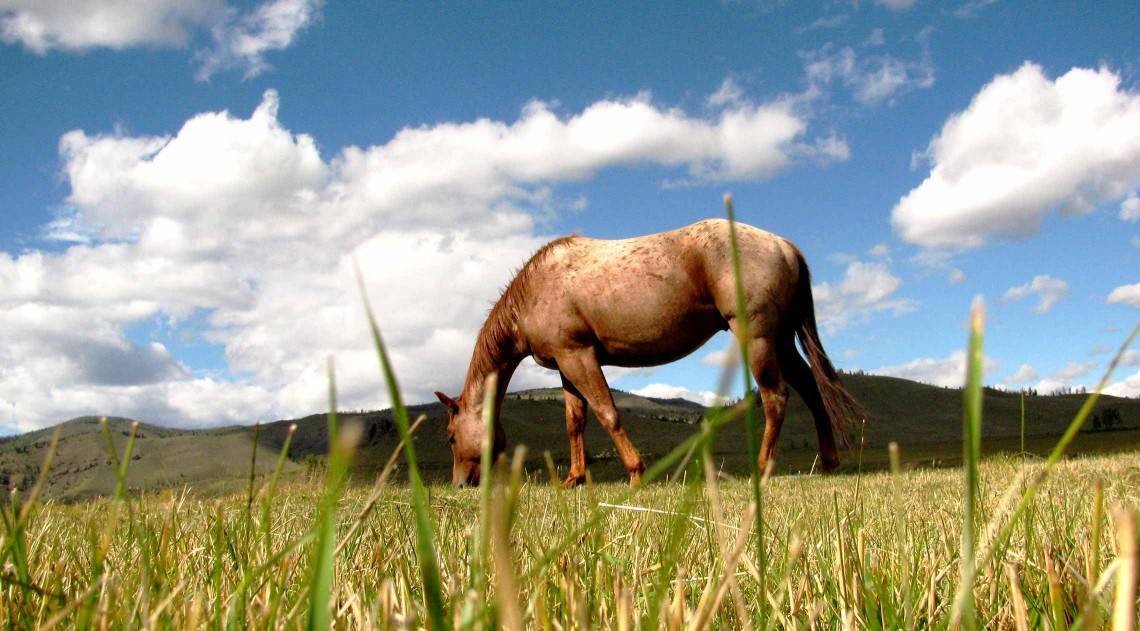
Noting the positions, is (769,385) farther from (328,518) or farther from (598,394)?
(328,518)

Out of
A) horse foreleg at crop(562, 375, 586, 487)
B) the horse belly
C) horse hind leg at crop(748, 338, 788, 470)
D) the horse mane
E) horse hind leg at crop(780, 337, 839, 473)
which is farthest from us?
horse foreleg at crop(562, 375, 586, 487)

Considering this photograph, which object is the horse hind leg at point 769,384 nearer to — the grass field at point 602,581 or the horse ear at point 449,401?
the horse ear at point 449,401

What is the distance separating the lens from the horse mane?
913 centimetres

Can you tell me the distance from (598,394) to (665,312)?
1.17m

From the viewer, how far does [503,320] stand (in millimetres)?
9547

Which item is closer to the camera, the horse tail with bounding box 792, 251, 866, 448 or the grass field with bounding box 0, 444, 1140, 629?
the grass field with bounding box 0, 444, 1140, 629

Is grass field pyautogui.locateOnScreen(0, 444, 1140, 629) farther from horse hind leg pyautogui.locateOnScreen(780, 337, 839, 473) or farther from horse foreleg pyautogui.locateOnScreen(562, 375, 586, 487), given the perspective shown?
horse foreleg pyautogui.locateOnScreen(562, 375, 586, 487)

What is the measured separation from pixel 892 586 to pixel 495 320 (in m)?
8.44

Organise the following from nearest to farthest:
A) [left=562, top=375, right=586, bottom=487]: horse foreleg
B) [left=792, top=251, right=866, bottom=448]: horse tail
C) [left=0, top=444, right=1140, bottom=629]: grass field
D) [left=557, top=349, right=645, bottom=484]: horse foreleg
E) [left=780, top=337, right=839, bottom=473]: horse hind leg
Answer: [left=0, top=444, right=1140, bottom=629]: grass field
[left=792, top=251, right=866, bottom=448]: horse tail
[left=557, top=349, right=645, bottom=484]: horse foreleg
[left=780, top=337, right=839, bottom=473]: horse hind leg
[left=562, top=375, right=586, bottom=487]: horse foreleg

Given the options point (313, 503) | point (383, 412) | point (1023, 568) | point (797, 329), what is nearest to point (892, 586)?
point (1023, 568)

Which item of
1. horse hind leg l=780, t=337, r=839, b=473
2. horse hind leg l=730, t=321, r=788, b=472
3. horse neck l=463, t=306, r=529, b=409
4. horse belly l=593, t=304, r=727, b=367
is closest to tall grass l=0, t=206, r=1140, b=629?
horse hind leg l=730, t=321, r=788, b=472

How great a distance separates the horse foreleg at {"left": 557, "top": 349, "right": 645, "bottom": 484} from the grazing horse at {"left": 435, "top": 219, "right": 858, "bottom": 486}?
1 centimetres

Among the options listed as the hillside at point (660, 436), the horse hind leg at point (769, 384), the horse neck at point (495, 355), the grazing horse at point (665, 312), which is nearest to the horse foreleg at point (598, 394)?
the grazing horse at point (665, 312)

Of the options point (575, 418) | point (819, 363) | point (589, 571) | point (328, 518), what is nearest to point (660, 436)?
point (575, 418)
